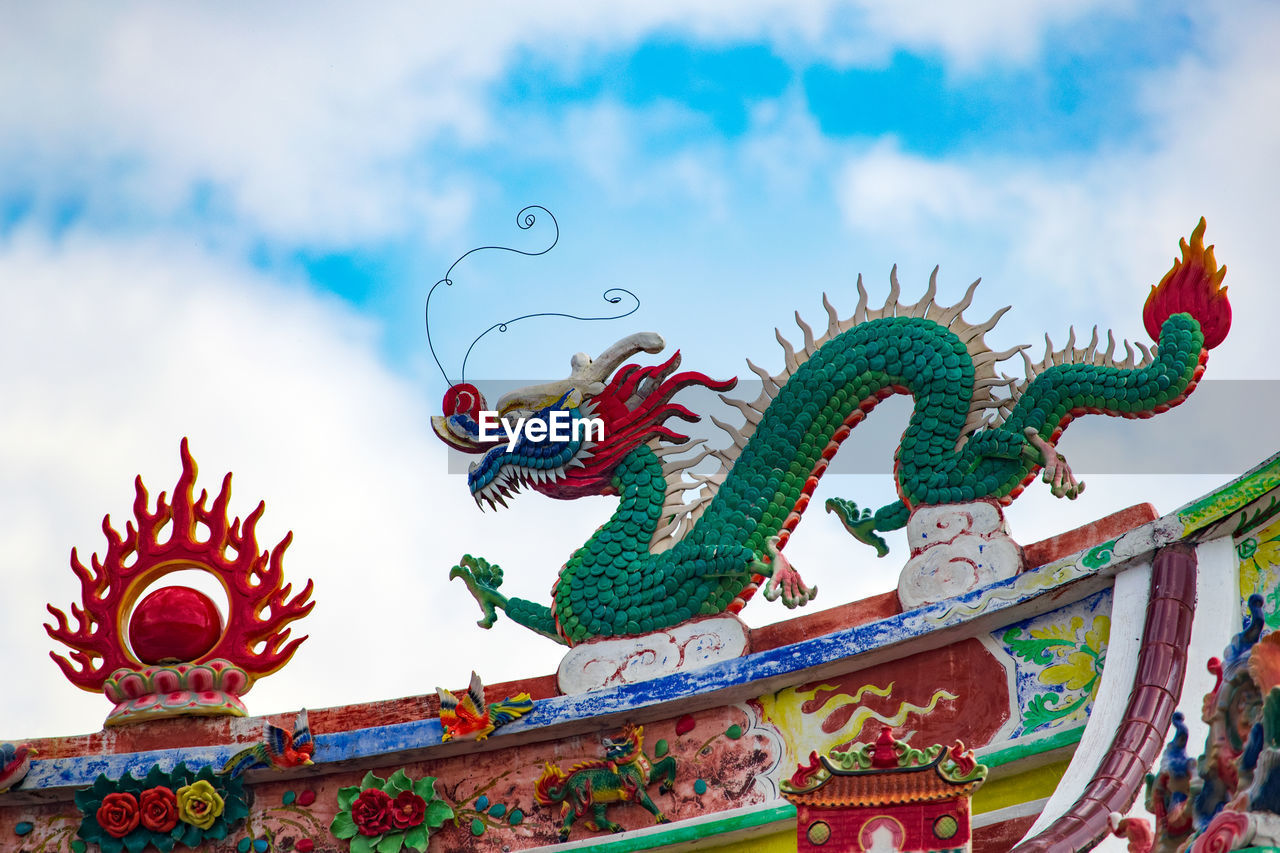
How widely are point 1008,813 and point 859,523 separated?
5.71 feet

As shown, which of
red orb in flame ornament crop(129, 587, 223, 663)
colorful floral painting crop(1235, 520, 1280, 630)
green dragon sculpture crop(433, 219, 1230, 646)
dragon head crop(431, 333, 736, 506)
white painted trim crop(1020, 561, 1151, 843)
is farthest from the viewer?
dragon head crop(431, 333, 736, 506)

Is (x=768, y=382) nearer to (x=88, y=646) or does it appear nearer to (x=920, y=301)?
(x=920, y=301)

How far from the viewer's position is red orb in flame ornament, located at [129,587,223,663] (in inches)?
323

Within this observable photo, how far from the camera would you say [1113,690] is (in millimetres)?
6312

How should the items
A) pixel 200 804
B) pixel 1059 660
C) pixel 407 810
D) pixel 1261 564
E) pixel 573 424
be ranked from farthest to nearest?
pixel 573 424, pixel 200 804, pixel 407 810, pixel 1059 660, pixel 1261 564

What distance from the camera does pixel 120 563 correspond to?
27.8 feet

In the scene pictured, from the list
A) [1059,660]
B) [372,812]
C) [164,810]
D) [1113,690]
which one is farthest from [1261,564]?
[164,810]

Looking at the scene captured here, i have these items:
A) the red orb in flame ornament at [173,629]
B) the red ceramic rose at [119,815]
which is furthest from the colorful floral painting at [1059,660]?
the red ceramic rose at [119,815]

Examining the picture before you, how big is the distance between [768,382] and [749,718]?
1.70 metres

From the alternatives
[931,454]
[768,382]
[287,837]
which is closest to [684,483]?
[768,382]

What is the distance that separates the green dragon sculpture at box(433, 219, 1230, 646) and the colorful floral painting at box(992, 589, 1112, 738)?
686 mm

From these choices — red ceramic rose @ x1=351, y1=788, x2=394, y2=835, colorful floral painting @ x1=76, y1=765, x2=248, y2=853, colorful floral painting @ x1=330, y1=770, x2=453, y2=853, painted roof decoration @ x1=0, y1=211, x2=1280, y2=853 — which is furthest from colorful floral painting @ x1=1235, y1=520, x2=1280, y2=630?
colorful floral painting @ x1=76, y1=765, x2=248, y2=853

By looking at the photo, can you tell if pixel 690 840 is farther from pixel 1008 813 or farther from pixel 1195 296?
pixel 1195 296

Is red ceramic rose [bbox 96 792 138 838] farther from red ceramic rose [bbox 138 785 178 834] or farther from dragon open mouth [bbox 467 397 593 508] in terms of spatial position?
dragon open mouth [bbox 467 397 593 508]
